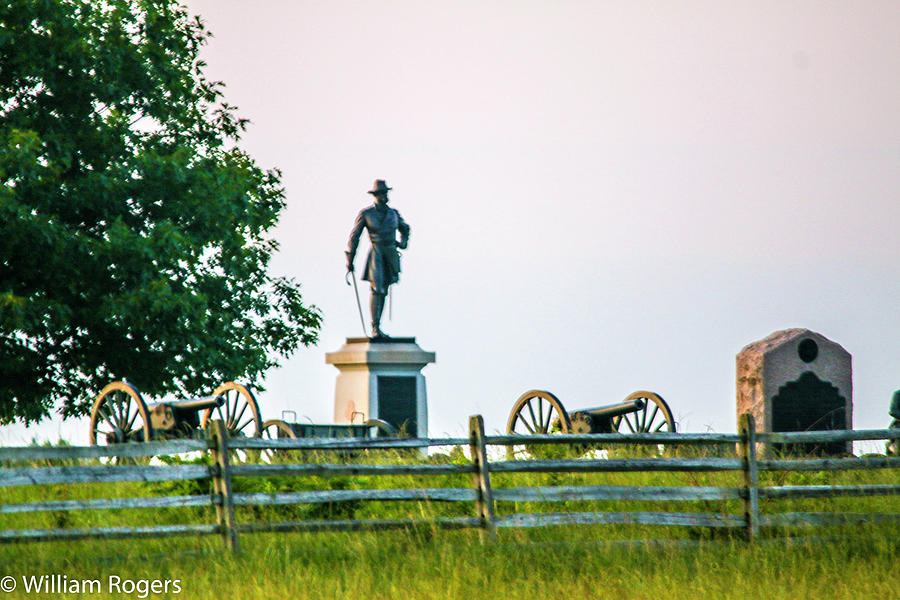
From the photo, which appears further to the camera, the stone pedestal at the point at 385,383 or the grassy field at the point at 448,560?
the stone pedestal at the point at 385,383

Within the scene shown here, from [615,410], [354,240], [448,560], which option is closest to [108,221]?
[354,240]

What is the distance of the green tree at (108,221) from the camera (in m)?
18.2

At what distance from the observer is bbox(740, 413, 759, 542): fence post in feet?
34.2

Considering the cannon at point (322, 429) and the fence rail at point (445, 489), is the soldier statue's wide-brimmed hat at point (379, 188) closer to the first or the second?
the cannon at point (322, 429)

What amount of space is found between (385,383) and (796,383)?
6.23 m

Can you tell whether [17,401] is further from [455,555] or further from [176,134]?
[455,555]

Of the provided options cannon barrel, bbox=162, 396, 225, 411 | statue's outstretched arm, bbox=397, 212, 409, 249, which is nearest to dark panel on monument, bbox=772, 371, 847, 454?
statue's outstretched arm, bbox=397, 212, 409, 249

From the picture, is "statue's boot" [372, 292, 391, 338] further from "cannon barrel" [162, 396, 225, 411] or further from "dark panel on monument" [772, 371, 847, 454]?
"dark panel on monument" [772, 371, 847, 454]

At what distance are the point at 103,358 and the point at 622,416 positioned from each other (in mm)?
8758

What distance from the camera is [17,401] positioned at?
64.6ft

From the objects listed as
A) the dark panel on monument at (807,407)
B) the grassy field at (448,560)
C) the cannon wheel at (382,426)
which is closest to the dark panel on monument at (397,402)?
the cannon wheel at (382,426)

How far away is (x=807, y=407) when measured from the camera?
16047 mm

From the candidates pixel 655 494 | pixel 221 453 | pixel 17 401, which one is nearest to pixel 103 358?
pixel 17 401

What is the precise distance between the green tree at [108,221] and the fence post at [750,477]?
398 inches
